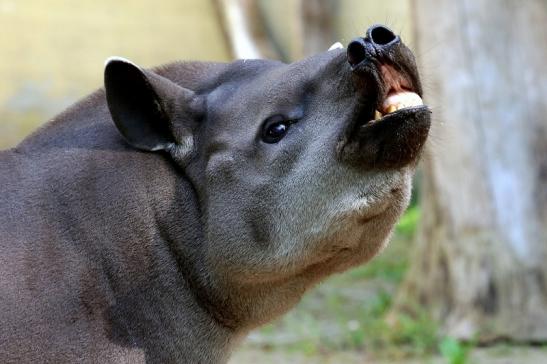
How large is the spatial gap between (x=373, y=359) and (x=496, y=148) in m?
1.64

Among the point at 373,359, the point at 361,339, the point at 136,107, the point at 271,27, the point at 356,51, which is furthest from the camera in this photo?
the point at 271,27

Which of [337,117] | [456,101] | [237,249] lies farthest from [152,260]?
[456,101]

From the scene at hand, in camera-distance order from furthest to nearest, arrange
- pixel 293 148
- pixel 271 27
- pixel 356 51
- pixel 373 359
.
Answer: pixel 271 27
pixel 373 359
pixel 293 148
pixel 356 51

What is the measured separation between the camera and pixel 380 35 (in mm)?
3504

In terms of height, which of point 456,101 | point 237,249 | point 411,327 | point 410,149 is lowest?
point 411,327

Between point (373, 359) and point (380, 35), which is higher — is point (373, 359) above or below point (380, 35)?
below

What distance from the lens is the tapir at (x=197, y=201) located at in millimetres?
3570

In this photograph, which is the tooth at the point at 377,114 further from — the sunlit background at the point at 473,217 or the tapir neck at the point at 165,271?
the sunlit background at the point at 473,217

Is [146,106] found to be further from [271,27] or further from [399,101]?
[271,27]

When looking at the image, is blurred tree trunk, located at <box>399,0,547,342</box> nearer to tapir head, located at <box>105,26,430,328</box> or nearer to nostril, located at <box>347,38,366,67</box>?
tapir head, located at <box>105,26,430,328</box>

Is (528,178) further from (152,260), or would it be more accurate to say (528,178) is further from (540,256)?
(152,260)

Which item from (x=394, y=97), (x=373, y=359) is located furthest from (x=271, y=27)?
(x=394, y=97)

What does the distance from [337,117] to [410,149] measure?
0.90 ft

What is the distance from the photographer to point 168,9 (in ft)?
43.5
